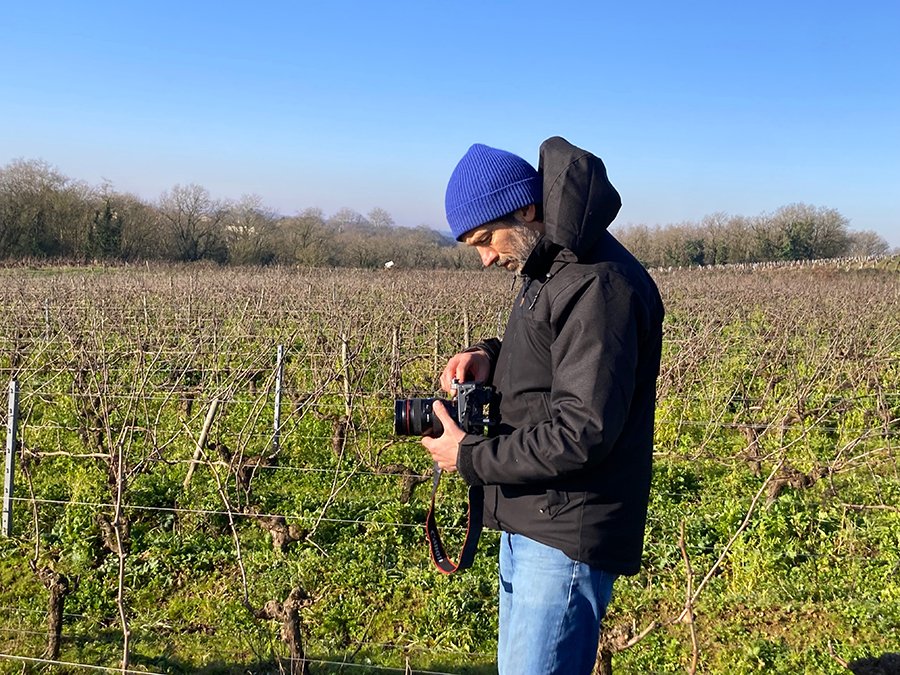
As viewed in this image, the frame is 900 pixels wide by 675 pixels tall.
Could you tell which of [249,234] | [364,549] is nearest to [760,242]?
[249,234]

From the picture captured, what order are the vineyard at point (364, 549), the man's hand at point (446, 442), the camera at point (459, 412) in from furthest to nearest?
the vineyard at point (364, 549), the camera at point (459, 412), the man's hand at point (446, 442)

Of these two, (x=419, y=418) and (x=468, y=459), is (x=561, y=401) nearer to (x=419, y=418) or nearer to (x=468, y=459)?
(x=468, y=459)

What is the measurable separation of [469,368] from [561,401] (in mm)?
621

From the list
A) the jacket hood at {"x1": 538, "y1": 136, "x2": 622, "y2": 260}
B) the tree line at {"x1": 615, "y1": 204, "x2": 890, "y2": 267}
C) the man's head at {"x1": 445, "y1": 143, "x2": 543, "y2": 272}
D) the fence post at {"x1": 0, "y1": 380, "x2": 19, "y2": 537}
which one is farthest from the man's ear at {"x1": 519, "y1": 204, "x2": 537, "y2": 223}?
the tree line at {"x1": 615, "y1": 204, "x2": 890, "y2": 267}

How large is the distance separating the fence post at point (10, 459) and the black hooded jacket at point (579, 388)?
3999 millimetres

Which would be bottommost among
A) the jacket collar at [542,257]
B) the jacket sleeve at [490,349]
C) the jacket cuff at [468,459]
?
the jacket cuff at [468,459]

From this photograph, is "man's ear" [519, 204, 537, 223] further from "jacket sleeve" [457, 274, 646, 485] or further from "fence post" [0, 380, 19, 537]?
"fence post" [0, 380, 19, 537]

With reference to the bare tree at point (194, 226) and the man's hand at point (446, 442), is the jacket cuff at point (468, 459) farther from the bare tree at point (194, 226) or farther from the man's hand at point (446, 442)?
the bare tree at point (194, 226)

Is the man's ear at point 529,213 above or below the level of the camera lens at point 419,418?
above

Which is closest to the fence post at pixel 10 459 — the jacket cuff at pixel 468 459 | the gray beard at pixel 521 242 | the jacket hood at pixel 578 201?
the jacket cuff at pixel 468 459

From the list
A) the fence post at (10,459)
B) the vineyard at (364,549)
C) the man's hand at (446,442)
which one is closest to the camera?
the man's hand at (446,442)

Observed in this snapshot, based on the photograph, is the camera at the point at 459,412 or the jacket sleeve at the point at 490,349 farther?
the jacket sleeve at the point at 490,349

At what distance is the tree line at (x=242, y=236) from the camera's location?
1325 inches

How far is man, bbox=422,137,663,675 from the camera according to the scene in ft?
4.66
